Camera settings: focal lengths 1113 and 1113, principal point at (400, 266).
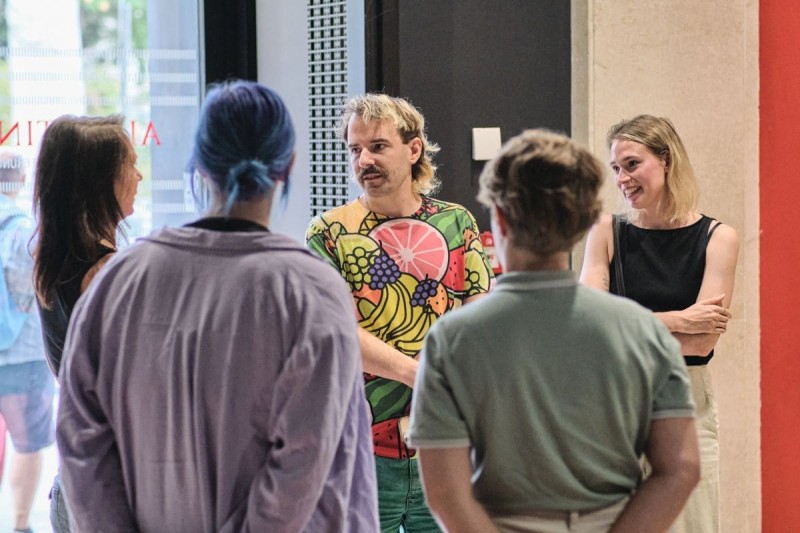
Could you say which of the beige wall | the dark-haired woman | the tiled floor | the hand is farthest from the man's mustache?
the tiled floor

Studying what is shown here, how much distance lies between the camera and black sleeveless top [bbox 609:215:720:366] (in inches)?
115

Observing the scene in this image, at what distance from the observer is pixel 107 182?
2.25 metres

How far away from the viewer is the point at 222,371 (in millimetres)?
1643

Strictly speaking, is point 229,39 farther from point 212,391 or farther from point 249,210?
point 212,391

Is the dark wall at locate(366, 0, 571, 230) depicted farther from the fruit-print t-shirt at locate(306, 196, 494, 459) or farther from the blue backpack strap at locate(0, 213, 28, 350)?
the blue backpack strap at locate(0, 213, 28, 350)

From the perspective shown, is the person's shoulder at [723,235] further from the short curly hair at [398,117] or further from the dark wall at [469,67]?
the dark wall at [469,67]

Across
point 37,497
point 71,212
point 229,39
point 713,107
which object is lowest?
point 37,497

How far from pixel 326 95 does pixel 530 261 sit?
216cm

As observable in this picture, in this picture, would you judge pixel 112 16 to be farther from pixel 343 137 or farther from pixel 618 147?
pixel 618 147

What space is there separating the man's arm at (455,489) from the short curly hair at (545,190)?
32cm

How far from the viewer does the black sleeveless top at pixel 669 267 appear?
2918 mm

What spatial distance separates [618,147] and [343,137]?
0.73 metres

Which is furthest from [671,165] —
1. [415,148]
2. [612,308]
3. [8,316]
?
[8,316]

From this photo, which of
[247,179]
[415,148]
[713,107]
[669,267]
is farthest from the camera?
[713,107]
